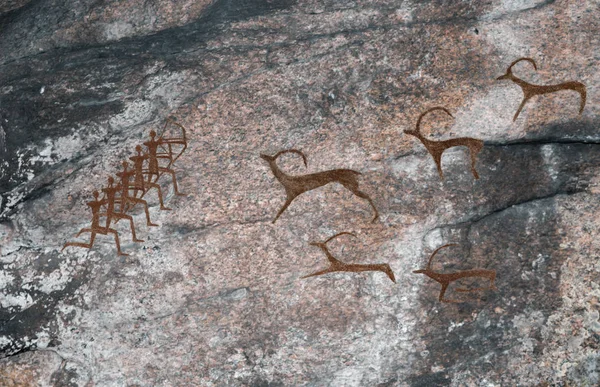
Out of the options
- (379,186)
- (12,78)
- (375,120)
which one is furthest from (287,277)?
(12,78)

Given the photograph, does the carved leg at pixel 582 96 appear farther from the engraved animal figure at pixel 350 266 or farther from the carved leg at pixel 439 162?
the engraved animal figure at pixel 350 266

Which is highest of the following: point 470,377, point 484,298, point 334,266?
point 334,266

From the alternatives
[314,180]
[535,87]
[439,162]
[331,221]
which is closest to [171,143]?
[314,180]

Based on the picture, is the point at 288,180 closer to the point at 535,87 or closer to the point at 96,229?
the point at 96,229

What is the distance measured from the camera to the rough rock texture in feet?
8.39

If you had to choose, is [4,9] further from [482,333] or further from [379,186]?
[482,333]

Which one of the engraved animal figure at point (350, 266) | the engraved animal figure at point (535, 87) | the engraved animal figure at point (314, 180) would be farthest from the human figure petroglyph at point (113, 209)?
the engraved animal figure at point (535, 87)

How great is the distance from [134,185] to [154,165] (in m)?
0.11

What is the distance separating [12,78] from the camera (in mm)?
2799

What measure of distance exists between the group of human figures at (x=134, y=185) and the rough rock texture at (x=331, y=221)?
0.03 meters

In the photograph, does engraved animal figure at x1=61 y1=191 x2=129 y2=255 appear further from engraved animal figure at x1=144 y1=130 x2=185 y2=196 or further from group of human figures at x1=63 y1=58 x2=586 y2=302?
engraved animal figure at x1=144 y1=130 x2=185 y2=196

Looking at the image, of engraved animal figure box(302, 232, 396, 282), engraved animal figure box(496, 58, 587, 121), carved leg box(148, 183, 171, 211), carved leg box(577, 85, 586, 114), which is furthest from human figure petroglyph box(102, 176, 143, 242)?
carved leg box(577, 85, 586, 114)

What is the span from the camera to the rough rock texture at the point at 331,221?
2.56 metres

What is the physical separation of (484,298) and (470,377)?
1.00 ft
